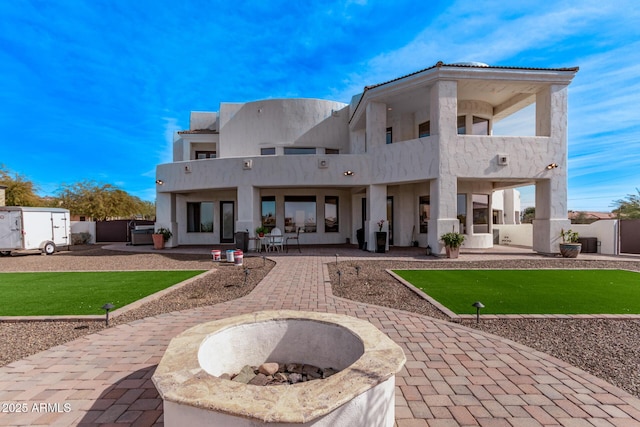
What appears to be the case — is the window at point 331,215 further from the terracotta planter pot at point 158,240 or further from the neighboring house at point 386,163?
the terracotta planter pot at point 158,240

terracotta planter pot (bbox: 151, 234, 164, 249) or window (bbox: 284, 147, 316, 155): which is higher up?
window (bbox: 284, 147, 316, 155)

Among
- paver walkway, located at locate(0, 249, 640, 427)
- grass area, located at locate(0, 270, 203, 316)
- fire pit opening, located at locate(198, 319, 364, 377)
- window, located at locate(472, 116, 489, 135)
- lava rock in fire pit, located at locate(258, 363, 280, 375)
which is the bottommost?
grass area, located at locate(0, 270, 203, 316)

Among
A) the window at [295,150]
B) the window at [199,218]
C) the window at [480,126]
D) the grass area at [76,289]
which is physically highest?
the window at [480,126]

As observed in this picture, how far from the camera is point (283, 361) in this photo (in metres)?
3.28

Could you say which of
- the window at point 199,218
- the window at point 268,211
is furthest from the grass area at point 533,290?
the window at point 199,218

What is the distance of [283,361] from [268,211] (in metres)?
13.9

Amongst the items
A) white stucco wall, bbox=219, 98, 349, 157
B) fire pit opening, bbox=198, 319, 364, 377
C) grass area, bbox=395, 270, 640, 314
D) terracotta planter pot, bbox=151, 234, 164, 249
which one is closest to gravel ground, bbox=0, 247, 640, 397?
grass area, bbox=395, 270, 640, 314

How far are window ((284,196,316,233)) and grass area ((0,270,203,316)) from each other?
26.4 ft

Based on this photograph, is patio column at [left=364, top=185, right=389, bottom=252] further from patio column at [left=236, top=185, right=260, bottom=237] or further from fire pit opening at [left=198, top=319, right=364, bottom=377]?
fire pit opening at [left=198, top=319, right=364, bottom=377]

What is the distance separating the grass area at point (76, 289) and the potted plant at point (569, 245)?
1421 cm

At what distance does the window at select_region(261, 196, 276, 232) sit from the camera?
54.6 ft

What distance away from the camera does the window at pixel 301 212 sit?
16.7 m

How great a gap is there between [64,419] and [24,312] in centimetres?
417

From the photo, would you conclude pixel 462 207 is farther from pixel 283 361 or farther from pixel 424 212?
pixel 283 361
